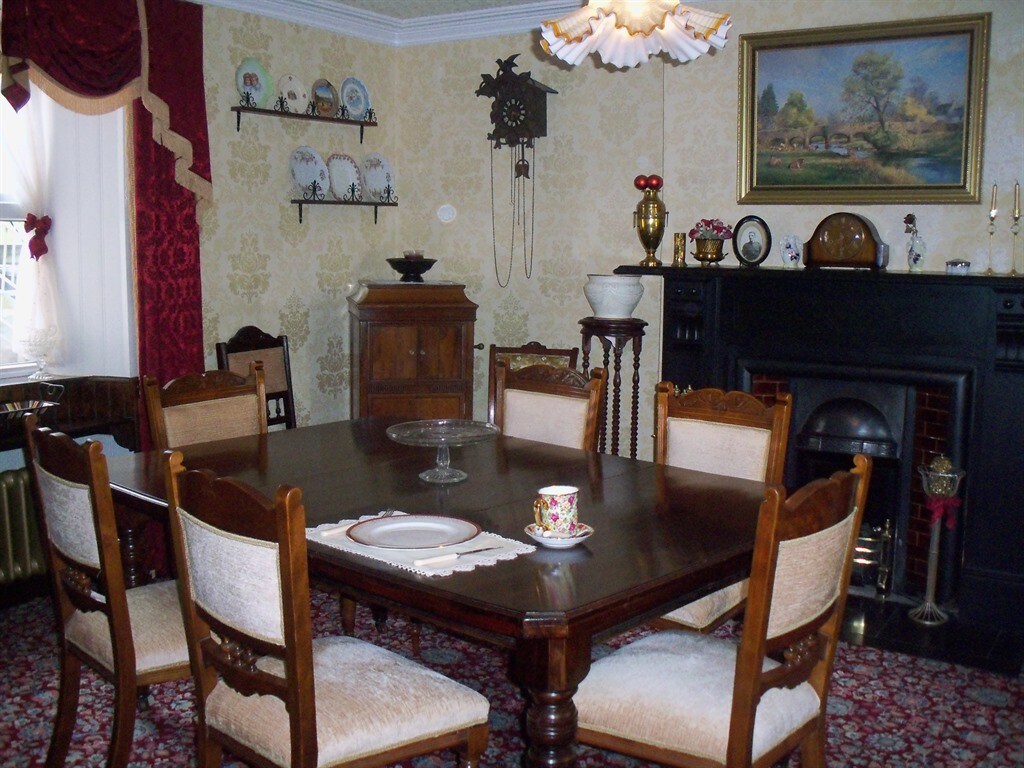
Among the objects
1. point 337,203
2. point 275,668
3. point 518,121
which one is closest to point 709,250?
point 518,121

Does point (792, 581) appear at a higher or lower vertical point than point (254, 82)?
lower

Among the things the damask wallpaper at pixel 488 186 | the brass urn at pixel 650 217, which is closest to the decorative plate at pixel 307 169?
the damask wallpaper at pixel 488 186

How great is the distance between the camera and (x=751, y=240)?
439 cm

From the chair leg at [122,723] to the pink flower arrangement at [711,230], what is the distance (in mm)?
2958

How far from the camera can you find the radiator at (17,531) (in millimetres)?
3691

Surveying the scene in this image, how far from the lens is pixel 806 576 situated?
78.0 inches

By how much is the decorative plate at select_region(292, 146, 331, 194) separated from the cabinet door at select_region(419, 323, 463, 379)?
0.89 metres

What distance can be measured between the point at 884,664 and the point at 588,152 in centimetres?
276

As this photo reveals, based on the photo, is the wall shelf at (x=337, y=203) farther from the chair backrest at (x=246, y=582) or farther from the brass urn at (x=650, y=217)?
the chair backrest at (x=246, y=582)

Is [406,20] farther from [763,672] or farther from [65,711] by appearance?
[763,672]

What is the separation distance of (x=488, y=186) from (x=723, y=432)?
2706mm

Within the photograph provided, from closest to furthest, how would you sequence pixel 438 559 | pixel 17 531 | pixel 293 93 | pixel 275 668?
pixel 438 559 < pixel 275 668 < pixel 17 531 < pixel 293 93

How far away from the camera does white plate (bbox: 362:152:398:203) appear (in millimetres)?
5340

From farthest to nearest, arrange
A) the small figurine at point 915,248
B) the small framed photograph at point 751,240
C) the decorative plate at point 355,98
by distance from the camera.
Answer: the decorative plate at point 355,98 → the small framed photograph at point 751,240 → the small figurine at point 915,248
